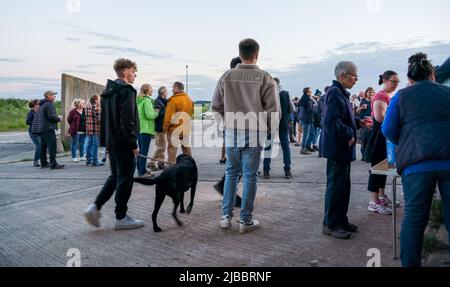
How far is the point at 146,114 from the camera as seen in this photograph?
342 inches

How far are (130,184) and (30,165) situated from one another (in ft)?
25.4

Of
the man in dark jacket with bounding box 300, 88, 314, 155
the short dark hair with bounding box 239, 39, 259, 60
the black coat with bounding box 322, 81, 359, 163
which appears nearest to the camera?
the black coat with bounding box 322, 81, 359, 163

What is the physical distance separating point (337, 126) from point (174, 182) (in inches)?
80.6

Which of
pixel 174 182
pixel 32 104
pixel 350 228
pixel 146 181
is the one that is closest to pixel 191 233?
pixel 174 182

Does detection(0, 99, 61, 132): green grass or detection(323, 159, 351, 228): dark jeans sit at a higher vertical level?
detection(0, 99, 61, 132): green grass

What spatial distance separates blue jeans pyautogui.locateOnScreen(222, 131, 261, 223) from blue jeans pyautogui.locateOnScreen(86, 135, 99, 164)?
6909mm

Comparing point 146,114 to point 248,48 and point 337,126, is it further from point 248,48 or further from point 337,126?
point 337,126

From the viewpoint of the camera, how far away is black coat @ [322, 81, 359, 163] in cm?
433

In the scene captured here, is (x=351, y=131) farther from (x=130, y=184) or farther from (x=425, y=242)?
(x=130, y=184)

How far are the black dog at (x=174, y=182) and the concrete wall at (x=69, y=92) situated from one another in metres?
10.0

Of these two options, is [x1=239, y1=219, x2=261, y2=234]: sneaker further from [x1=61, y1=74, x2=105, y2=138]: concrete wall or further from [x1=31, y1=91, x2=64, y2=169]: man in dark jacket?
[x1=61, y1=74, x2=105, y2=138]: concrete wall

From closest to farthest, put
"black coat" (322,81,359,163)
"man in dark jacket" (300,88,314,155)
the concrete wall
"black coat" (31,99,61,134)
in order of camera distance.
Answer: "black coat" (322,81,359,163), "black coat" (31,99,61,134), "man in dark jacket" (300,88,314,155), the concrete wall

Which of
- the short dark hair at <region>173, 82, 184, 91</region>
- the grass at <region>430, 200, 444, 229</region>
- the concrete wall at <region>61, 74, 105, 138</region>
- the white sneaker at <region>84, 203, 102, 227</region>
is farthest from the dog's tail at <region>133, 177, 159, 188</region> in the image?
the concrete wall at <region>61, 74, 105, 138</region>
